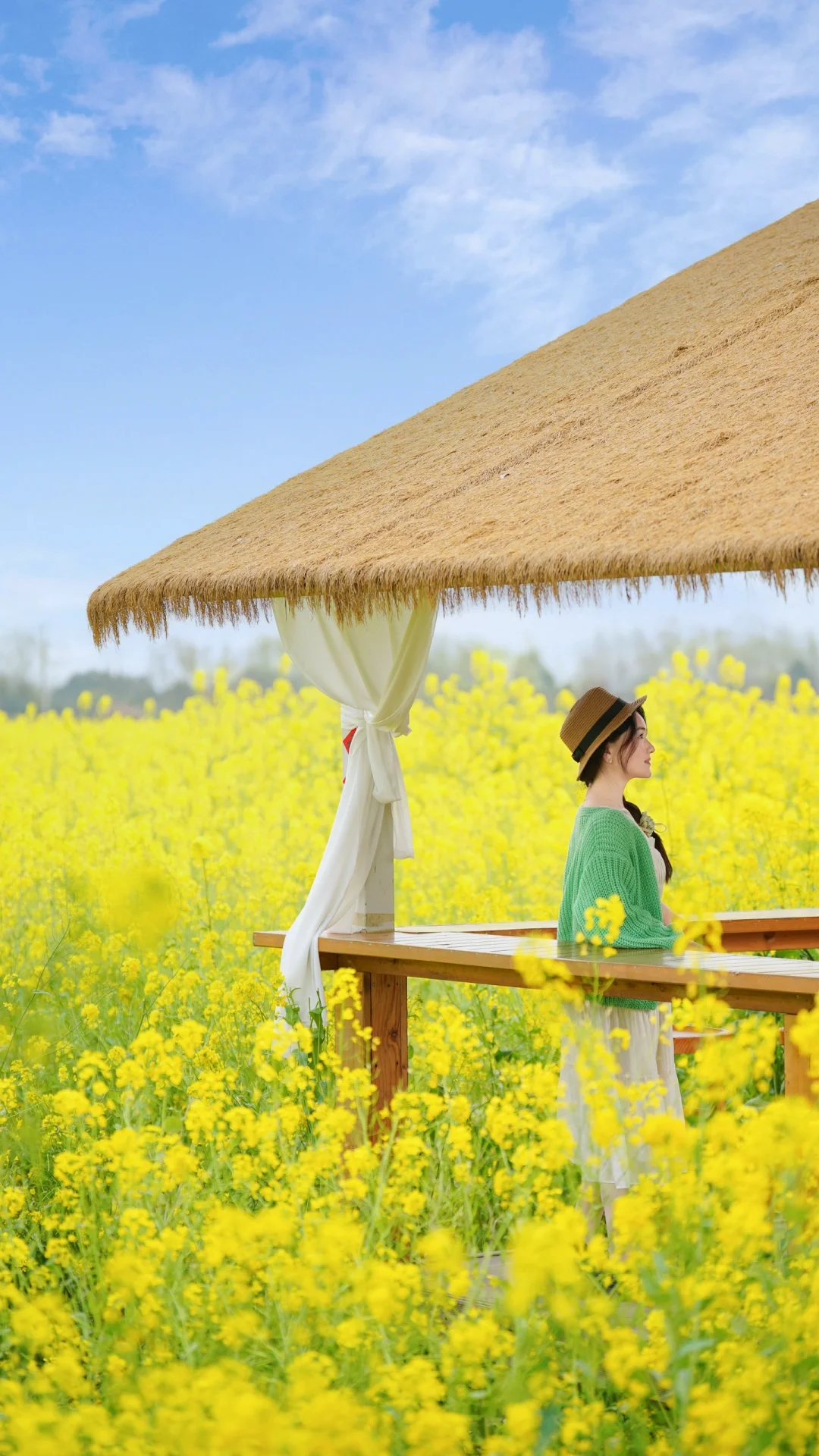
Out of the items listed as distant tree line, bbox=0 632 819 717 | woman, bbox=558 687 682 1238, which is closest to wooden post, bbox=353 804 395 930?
woman, bbox=558 687 682 1238

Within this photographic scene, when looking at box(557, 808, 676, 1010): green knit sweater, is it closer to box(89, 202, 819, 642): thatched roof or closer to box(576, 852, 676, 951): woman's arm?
box(576, 852, 676, 951): woman's arm

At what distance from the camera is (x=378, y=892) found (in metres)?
4.86

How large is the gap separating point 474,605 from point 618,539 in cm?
50

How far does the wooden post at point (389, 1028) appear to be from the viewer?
469 centimetres

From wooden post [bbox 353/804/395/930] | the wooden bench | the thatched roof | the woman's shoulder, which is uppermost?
the thatched roof

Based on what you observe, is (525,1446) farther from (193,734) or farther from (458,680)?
(193,734)

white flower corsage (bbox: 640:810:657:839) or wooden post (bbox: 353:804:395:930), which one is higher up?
white flower corsage (bbox: 640:810:657:839)

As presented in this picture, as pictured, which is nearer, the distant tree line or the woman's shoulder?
the woman's shoulder

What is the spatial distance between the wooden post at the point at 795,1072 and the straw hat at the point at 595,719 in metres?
A: 1.00

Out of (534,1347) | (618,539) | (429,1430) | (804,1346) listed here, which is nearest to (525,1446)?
(429,1430)

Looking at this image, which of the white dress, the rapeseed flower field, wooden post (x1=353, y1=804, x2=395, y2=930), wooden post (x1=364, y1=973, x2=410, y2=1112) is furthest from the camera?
wooden post (x1=353, y1=804, x2=395, y2=930)

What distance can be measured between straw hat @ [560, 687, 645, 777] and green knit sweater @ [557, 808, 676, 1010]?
179 mm

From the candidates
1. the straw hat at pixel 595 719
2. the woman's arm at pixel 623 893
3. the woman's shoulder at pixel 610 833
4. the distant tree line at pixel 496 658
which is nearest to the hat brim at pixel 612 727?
the straw hat at pixel 595 719

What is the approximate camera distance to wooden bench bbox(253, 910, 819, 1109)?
3.59 meters
